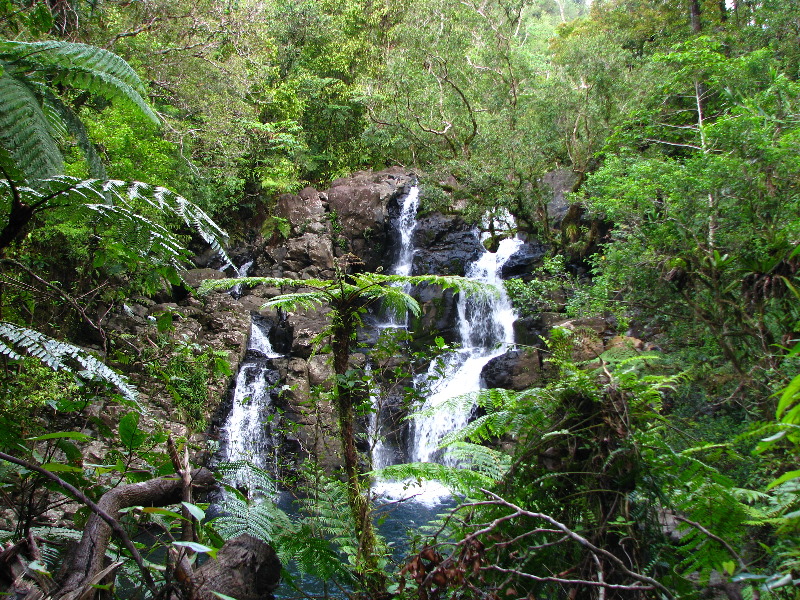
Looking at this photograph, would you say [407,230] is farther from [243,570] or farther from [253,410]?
[243,570]

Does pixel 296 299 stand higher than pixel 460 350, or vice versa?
pixel 460 350

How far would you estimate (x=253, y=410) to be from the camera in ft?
34.0

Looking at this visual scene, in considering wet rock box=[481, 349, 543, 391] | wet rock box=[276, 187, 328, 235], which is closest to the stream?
wet rock box=[481, 349, 543, 391]

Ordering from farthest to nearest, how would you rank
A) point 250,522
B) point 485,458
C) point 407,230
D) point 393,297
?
1. point 407,230
2. point 393,297
3. point 485,458
4. point 250,522

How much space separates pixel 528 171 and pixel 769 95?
6.80m

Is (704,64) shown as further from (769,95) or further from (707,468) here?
(707,468)

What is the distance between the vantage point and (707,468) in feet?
4.69

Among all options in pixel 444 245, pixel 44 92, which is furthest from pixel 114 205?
pixel 444 245

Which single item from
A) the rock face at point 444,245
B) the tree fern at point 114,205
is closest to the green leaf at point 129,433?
the tree fern at point 114,205

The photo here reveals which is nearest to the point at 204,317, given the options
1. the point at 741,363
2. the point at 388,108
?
the point at 388,108

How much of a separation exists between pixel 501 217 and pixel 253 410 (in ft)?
28.5

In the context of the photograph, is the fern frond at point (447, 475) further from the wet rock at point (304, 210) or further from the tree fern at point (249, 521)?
the wet rock at point (304, 210)

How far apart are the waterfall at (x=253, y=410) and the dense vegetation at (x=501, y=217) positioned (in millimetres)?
2386

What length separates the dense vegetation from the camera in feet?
4.85
